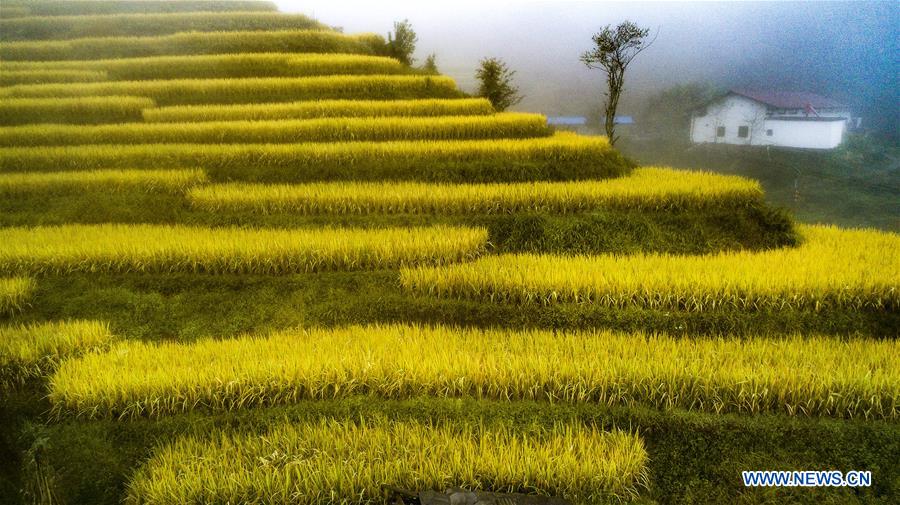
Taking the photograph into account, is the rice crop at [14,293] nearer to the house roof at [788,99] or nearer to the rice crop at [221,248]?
the rice crop at [221,248]

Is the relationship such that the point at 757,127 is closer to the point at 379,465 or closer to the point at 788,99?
the point at 788,99

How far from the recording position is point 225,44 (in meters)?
8.45

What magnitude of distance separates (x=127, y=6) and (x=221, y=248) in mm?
8108

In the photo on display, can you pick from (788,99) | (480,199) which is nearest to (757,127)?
(788,99)

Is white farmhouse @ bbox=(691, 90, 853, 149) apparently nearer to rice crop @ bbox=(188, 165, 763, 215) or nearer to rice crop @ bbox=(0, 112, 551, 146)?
rice crop @ bbox=(188, 165, 763, 215)

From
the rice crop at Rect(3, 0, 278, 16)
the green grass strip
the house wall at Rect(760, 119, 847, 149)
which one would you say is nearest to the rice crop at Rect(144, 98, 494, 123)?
the green grass strip

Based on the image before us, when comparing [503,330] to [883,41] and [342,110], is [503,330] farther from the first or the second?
[342,110]

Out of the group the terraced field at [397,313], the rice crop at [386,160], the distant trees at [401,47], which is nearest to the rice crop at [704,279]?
the terraced field at [397,313]

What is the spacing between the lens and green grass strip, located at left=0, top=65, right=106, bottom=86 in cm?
480

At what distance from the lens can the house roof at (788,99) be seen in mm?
3125

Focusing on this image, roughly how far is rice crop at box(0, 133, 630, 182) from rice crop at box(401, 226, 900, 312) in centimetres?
166

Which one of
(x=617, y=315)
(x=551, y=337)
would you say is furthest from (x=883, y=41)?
(x=551, y=337)

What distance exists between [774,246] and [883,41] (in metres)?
1.72

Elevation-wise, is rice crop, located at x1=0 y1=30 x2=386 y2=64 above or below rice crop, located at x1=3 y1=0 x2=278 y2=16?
below
